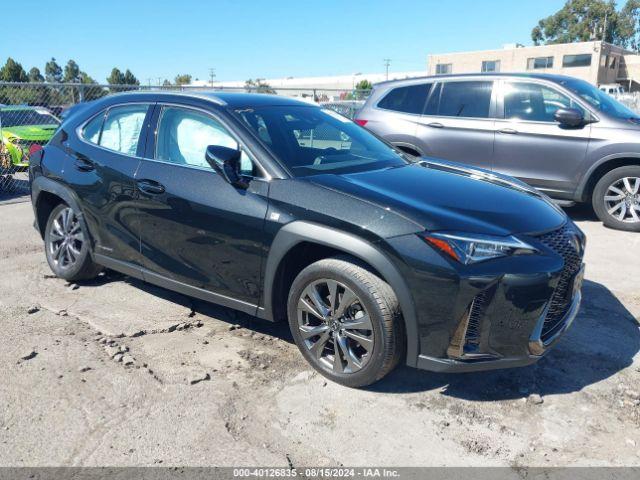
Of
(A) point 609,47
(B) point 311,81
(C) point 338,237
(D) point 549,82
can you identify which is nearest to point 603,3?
(A) point 609,47

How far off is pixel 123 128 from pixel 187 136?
0.74 meters

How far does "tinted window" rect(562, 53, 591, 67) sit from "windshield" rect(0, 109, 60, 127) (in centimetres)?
5825

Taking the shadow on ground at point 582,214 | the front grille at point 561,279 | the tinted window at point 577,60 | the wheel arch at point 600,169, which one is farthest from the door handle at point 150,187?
the tinted window at point 577,60

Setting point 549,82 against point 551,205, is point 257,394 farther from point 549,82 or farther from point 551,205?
point 549,82

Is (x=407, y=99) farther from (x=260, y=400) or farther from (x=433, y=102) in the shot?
(x=260, y=400)

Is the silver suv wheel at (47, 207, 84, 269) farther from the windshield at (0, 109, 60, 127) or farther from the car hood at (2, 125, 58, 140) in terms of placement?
the windshield at (0, 109, 60, 127)

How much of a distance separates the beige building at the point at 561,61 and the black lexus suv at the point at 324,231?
187 feet

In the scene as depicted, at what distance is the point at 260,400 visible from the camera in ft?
10.7

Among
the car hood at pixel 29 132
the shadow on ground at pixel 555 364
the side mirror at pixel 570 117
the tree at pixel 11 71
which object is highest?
the tree at pixel 11 71

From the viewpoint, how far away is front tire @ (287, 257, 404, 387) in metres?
3.12

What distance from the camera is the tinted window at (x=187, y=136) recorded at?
155 inches

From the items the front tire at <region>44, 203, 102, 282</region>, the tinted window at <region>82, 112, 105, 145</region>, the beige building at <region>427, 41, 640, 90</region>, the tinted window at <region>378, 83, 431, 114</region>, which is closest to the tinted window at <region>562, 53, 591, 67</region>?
the beige building at <region>427, 41, 640, 90</region>

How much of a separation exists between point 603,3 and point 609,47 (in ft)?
90.1

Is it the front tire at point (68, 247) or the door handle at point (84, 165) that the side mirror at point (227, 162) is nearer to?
the door handle at point (84, 165)
